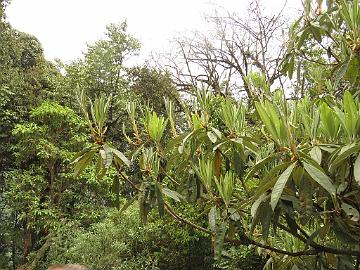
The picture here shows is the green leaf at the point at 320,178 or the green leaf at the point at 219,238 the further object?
the green leaf at the point at 219,238

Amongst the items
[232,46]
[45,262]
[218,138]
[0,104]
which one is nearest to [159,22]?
[232,46]

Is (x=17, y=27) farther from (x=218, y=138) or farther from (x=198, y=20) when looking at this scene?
(x=218, y=138)

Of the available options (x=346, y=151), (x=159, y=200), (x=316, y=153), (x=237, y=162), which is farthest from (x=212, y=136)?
(x=346, y=151)

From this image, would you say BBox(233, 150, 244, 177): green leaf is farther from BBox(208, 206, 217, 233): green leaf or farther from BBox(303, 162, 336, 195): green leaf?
BBox(303, 162, 336, 195): green leaf

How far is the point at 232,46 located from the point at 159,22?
11.5 ft

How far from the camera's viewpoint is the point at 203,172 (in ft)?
4.77

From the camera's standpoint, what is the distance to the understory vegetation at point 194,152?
4.20ft

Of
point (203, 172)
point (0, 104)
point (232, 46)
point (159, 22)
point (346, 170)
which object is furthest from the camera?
point (159, 22)

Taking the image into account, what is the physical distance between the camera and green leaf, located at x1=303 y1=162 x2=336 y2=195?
1064 mm

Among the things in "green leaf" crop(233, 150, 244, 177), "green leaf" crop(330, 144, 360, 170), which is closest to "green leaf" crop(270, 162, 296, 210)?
"green leaf" crop(330, 144, 360, 170)

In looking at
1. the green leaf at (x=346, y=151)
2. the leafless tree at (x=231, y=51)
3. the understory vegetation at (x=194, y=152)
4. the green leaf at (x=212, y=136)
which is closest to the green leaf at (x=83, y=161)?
the understory vegetation at (x=194, y=152)

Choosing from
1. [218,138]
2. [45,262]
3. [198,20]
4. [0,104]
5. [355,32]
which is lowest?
[45,262]

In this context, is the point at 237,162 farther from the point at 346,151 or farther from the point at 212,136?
the point at 346,151

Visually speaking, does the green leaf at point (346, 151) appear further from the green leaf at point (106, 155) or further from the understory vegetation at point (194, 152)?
the green leaf at point (106, 155)
